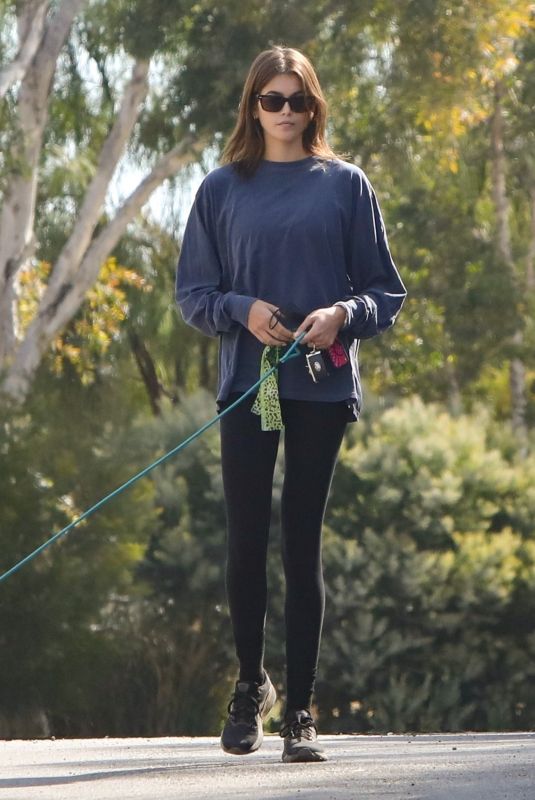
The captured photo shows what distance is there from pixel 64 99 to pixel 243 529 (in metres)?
15.1

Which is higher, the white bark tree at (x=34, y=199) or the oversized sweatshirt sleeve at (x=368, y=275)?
the white bark tree at (x=34, y=199)

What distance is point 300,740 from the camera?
4562mm

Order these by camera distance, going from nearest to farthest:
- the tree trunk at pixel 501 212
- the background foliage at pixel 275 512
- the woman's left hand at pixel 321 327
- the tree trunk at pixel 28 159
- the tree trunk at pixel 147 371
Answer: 1. the woman's left hand at pixel 321 327
2. the background foliage at pixel 275 512
3. the tree trunk at pixel 28 159
4. the tree trunk at pixel 501 212
5. the tree trunk at pixel 147 371

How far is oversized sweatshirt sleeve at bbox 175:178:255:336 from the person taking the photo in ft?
15.1

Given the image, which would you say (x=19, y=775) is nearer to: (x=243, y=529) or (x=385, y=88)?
(x=243, y=529)

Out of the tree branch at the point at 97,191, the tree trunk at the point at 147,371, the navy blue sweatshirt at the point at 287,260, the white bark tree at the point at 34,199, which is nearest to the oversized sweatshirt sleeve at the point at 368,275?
the navy blue sweatshirt at the point at 287,260

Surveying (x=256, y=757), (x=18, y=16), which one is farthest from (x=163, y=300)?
(x=256, y=757)

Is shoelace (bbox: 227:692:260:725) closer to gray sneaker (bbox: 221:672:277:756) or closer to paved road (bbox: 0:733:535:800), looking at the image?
gray sneaker (bbox: 221:672:277:756)

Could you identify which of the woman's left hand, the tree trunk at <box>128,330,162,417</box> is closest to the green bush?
the tree trunk at <box>128,330,162,417</box>

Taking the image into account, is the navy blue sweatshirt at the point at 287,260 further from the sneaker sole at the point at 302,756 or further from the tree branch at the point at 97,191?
the tree branch at the point at 97,191

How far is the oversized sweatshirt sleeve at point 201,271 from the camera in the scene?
181 inches

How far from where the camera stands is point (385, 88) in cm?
1725

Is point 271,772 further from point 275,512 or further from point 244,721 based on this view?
point 275,512

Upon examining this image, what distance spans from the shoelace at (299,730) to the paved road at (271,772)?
85mm
